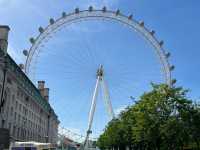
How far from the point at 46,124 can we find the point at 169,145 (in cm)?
10210

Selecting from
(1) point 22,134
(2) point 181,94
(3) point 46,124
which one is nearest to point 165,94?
(2) point 181,94

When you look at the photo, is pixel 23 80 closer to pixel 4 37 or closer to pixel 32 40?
pixel 32 40

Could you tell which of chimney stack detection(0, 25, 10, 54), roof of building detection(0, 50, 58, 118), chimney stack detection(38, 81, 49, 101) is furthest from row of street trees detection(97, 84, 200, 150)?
chimney stack detection(38, 81, 49, 101)

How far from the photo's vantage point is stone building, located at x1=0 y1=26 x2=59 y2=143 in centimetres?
8938

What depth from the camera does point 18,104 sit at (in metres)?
103

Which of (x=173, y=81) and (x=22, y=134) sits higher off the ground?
(x=173, y=81)

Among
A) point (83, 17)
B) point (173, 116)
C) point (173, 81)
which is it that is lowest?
point (173, 116)

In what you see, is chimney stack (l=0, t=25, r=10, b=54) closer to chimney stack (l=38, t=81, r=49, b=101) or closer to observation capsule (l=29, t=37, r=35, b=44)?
observation capsule (l=29, t=37, r=35, b=44)

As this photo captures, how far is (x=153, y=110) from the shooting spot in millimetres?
58312

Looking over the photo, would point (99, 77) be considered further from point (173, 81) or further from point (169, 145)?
point (169, 145)

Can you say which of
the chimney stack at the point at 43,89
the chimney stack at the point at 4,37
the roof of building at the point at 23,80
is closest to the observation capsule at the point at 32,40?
the chimney stack at the point at 4,37

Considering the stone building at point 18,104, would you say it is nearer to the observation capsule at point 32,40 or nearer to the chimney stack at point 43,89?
the observation capsule at point 32,40

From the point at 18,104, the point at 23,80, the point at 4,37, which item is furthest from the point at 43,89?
the point at 4,37

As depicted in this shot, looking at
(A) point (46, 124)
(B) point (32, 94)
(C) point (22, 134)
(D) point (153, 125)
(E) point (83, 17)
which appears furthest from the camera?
(A) point (46, 124)
